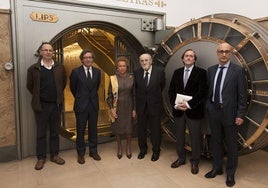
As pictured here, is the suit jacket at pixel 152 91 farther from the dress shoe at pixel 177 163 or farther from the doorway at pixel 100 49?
the doorway at pixel 100 49

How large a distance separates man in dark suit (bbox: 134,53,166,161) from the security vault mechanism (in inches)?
20.3

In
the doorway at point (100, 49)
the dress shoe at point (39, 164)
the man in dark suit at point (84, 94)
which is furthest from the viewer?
the doorway at point (100, 49)

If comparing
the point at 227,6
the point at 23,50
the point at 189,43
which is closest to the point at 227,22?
the point at 189,43

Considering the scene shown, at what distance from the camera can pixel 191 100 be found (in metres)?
2.74

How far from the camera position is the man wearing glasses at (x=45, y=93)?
2.86 metres

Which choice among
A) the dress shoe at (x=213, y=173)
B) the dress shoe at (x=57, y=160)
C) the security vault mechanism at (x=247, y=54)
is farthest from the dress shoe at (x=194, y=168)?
the dress shoe at (x=57, y=160)

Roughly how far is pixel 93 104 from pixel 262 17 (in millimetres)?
2466

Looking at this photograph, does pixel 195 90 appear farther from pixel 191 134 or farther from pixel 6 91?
pixel 6 91

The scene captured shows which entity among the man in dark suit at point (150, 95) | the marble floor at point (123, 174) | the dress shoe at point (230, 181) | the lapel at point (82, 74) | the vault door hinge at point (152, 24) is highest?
the vault door hinge at point (152, 24)

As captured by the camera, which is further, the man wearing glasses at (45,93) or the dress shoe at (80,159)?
the dress shoe at (80,159)

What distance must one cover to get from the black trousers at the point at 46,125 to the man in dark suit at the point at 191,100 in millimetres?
1385

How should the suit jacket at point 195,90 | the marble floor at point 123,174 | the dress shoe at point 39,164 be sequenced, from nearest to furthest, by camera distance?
the marble floor at point 123,174 → the suit jacket at point 195,90 → the dress shoe at point 39,164

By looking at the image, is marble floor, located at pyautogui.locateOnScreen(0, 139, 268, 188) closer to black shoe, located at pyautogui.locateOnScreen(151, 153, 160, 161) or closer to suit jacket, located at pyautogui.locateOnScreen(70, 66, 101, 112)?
black shoe, located at pyautogui.locateOnScreen(151, 153, 160, 161)

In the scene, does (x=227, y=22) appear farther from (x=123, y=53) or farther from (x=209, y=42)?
(x=123, y=53)
